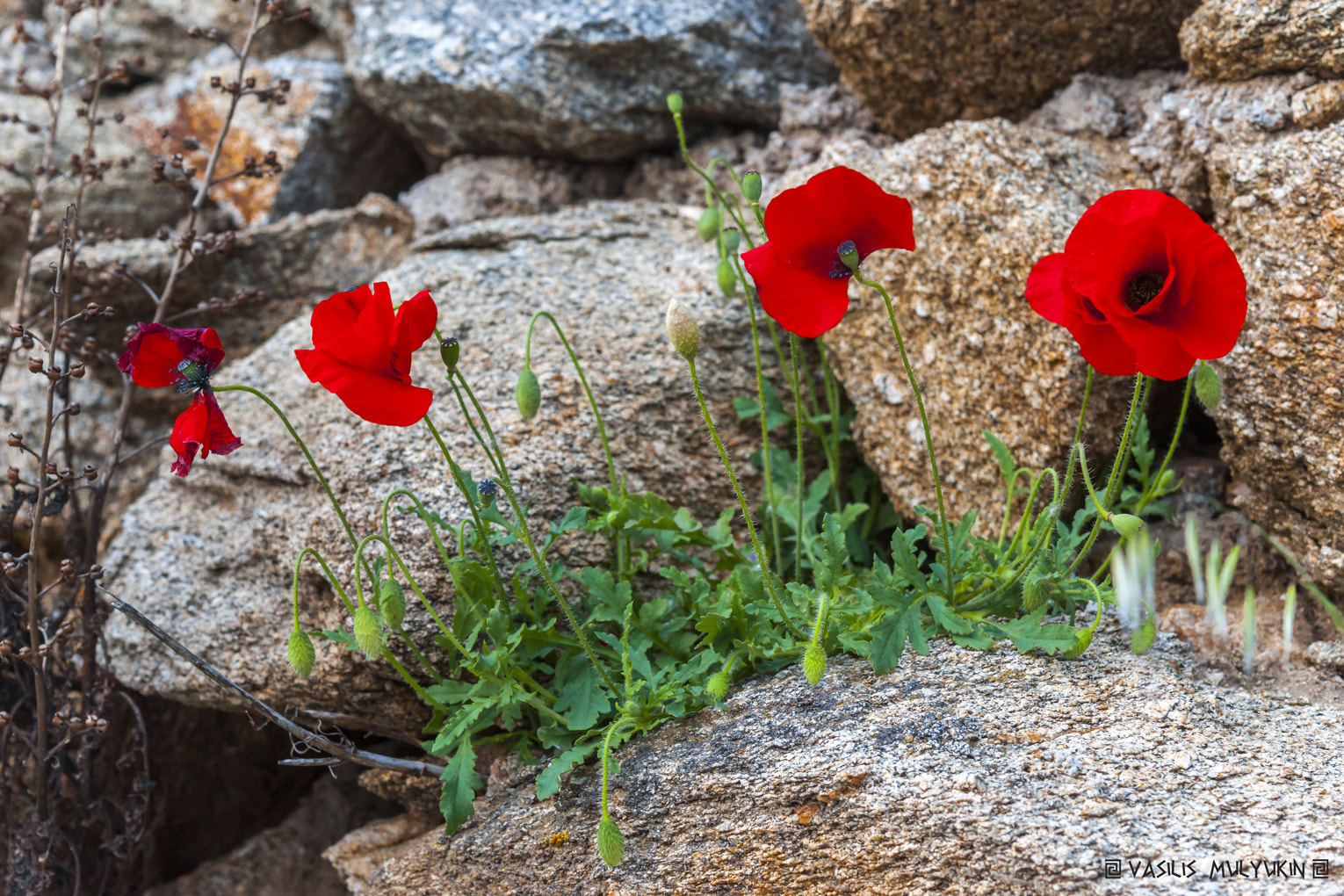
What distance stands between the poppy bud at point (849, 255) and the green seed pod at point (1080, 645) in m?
0.79

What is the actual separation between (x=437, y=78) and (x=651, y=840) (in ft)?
8.65

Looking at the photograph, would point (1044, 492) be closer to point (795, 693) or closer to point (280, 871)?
point (795, 693)

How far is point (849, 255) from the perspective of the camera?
1485 mm

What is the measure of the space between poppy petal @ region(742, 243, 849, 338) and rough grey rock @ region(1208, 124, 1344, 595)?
42.1 inches

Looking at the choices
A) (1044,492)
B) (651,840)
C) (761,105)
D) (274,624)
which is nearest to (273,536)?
(274,624)

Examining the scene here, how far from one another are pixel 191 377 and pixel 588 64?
2088 mm

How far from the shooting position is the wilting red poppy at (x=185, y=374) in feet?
5.29

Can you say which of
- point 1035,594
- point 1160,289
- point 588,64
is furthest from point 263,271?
point 1160,289

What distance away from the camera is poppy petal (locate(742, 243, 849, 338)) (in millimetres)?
1533

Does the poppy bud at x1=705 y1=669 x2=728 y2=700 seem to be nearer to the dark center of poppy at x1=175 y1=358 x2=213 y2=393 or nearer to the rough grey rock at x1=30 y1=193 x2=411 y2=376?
the dark center of poppy at x1=175 y1=358 x2=213 y2=393

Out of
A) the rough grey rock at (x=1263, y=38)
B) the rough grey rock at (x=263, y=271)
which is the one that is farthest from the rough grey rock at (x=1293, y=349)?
the rough grey rock at (x=263, y=271)

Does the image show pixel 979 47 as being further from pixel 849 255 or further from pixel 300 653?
pixel 300 653

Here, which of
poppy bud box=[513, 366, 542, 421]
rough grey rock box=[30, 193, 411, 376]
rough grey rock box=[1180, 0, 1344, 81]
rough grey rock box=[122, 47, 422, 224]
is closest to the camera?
poppy bud box=[513, 366, 542, 421]

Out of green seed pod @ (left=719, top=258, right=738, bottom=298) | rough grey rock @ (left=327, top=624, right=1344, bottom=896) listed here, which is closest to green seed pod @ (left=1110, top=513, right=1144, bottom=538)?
rough grey rock @ (left=327, top=624, right=1344, bottom=896)
